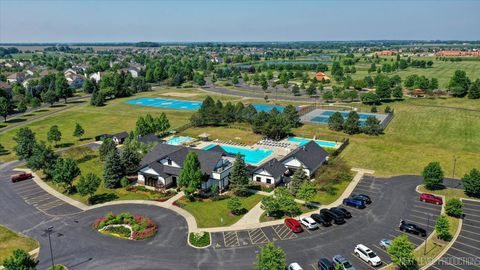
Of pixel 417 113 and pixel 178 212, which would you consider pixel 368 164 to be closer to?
pixel 178 212

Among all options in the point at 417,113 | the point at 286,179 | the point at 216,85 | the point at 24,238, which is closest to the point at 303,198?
the point at 286,179

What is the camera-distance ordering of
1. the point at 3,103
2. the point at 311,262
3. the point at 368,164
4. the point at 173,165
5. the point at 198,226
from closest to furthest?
1. the point at 311,262
2. the point at 198,226
3. the point at 173,165
4. the point at 368,164
5. the point at 3,103

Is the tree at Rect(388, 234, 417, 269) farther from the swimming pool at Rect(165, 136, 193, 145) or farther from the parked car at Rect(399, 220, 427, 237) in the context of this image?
the swimming pool at Rect(165, 136, 193, 145)

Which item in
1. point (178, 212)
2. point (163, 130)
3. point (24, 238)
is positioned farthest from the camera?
point (163, 130)

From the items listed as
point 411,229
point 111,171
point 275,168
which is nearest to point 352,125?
point 275,168

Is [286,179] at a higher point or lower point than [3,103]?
lower

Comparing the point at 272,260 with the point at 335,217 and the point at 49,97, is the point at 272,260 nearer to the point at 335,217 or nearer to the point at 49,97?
the point at 335,217

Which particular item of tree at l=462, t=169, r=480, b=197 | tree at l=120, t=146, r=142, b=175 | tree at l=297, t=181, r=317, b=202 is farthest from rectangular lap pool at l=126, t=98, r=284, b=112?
tree at l=297, t=181, r=317, b=202

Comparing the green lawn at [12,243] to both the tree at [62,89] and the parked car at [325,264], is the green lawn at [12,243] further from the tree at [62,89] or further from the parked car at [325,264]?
the tree at [62,89]
